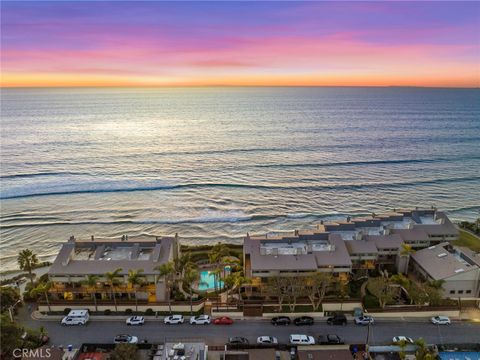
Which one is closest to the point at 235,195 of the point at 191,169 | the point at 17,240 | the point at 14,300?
the point at 191,169

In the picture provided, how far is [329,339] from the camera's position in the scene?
37500 millimetres

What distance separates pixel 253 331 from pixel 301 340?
521 cm

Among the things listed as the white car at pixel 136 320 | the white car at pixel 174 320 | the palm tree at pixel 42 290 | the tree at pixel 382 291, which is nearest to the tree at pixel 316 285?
the tree at pixel 382 291

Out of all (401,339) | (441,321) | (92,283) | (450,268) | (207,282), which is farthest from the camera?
(207,282)

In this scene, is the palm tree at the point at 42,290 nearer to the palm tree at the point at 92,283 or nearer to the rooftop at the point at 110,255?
the rooftop at the point at 110,255

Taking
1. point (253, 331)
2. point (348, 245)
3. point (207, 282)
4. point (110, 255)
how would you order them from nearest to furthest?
1. point (253, 331)
2. point (110, 255)
3. point (207, 282)
4. point (348, 245)

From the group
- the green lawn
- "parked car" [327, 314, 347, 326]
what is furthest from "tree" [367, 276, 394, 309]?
the green lawn

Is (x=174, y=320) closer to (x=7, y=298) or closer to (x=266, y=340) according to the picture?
(x=266, y=340)

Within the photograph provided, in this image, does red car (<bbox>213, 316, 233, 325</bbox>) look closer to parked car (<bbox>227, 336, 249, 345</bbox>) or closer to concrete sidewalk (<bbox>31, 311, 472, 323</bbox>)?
concrete sidewalk (<bbox>31, 311, 472, 323</bbox>)

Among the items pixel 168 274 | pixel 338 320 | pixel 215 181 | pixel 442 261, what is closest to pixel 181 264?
pixel 168 274

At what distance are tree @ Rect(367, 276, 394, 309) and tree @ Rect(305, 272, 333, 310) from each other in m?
4.73

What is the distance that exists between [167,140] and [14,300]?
107 m

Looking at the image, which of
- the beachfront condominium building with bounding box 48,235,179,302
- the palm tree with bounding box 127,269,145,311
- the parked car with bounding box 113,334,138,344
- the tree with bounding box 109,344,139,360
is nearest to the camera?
the tree with bounding box 109,344,139,360

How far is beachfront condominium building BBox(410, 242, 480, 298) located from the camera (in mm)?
43531
